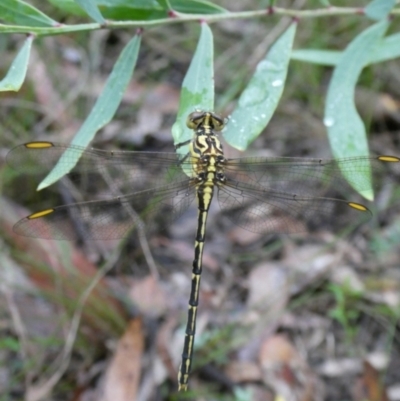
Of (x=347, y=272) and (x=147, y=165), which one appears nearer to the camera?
(x=147, y=165)

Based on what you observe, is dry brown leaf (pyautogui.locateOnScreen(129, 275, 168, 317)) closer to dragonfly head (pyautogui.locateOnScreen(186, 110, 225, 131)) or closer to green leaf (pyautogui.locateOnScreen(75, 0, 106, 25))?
dragonfly head (pyautogui.locateOnScreen(186, 110, 225, 131))

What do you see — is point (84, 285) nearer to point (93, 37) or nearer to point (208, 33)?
point (208, 33)

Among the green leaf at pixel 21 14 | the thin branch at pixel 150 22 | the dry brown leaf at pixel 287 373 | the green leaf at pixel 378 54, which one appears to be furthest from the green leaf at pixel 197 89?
the dry brown leaf at pixel 287 373

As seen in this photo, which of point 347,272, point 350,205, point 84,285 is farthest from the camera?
point 347,272

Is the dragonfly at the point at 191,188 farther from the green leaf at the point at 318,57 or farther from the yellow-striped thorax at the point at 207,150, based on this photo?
the green leaf at the point at 318,57

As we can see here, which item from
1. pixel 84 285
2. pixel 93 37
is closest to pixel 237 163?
pixel 84 285

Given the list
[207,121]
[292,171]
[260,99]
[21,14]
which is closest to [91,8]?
[21,14]

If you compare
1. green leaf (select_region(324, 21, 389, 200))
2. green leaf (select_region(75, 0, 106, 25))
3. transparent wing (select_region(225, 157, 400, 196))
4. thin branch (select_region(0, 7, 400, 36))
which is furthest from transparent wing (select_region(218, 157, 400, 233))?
green leaf (select_region(75, 0, 106, 25))
